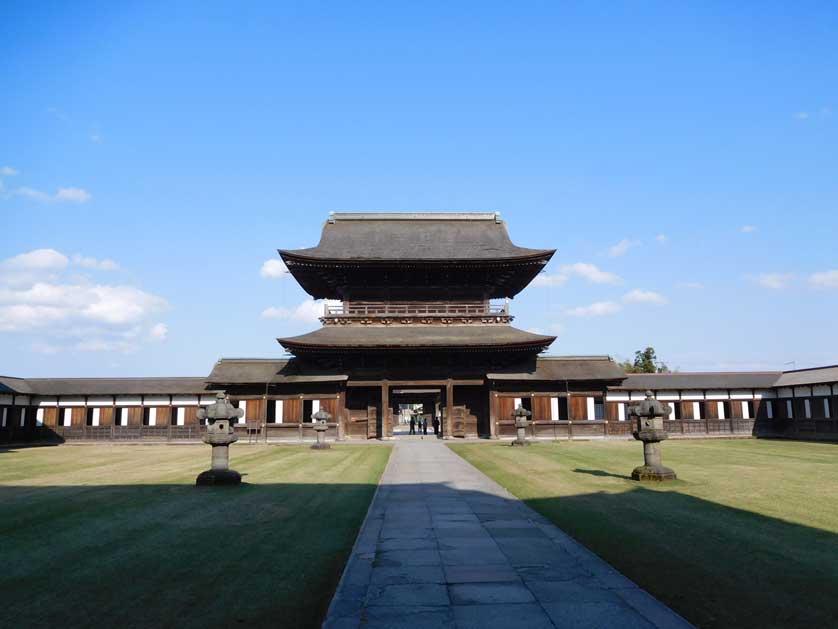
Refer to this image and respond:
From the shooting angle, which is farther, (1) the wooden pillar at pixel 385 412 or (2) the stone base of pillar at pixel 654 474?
(1) the wooden pillar at pixel 385 412

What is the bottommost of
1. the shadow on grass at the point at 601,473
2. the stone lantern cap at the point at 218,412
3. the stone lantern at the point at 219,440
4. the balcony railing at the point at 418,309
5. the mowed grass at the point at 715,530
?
the shadow on grass at the point at 601,473

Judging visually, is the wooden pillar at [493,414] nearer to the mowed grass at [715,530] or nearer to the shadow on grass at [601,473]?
the mowed grass at [715,530]

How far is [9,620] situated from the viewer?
17.6ft

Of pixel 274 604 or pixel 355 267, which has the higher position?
pixel 355 267

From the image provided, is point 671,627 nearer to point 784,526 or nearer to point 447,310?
point 784,526

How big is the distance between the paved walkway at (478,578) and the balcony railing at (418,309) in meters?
26.3

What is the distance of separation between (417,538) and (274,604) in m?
3.11

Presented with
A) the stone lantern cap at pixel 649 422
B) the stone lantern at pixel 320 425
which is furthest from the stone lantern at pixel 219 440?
the stone lantern at pixel 320 425

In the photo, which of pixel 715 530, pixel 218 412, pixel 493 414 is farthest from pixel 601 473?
pixel 493 414

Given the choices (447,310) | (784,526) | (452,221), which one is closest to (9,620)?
(784,526)

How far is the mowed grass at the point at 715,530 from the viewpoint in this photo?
18.7 feet

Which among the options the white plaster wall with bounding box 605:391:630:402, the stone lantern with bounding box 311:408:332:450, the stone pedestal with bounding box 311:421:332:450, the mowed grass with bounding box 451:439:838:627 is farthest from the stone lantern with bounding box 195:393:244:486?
the white plaster wall with bounding box 605:391:630:402

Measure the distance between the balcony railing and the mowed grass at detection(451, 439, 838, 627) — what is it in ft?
63.4

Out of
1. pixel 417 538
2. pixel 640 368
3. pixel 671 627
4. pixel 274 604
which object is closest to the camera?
pixel 671 627
